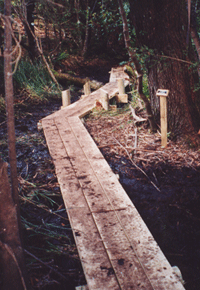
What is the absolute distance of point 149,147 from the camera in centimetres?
418

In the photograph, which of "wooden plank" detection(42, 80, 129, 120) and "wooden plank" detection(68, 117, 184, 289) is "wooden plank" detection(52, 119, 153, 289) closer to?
"wooden plank" detection(68, 117, 184, 289)

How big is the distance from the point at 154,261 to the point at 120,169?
6.16ft

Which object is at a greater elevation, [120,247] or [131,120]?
[131,120]

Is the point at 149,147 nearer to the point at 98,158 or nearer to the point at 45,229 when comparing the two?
the point at 98,158

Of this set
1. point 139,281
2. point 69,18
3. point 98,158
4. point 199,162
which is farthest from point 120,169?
point 69,18

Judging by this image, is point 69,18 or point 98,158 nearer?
point 98,158

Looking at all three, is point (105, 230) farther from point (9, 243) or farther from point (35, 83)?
point (35, 83)

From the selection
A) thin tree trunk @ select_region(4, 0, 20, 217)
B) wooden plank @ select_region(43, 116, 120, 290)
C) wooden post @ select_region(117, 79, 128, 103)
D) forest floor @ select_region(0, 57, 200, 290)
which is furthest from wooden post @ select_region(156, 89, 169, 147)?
wooden post @ select_region(117, 79, 128, 103)

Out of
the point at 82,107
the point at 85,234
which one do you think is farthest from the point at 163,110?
the point at 82,107

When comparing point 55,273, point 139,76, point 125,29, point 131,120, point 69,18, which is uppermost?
point 69,18

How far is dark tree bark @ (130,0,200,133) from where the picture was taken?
141 inches

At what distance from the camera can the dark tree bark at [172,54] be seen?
11.8 feet

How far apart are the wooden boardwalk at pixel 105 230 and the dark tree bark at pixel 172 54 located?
1.41m

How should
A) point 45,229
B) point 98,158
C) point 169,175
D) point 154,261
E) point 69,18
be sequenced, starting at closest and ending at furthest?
point 154,261 → point 45,229 → point 169,175 → point 98,158 → point 69,18
